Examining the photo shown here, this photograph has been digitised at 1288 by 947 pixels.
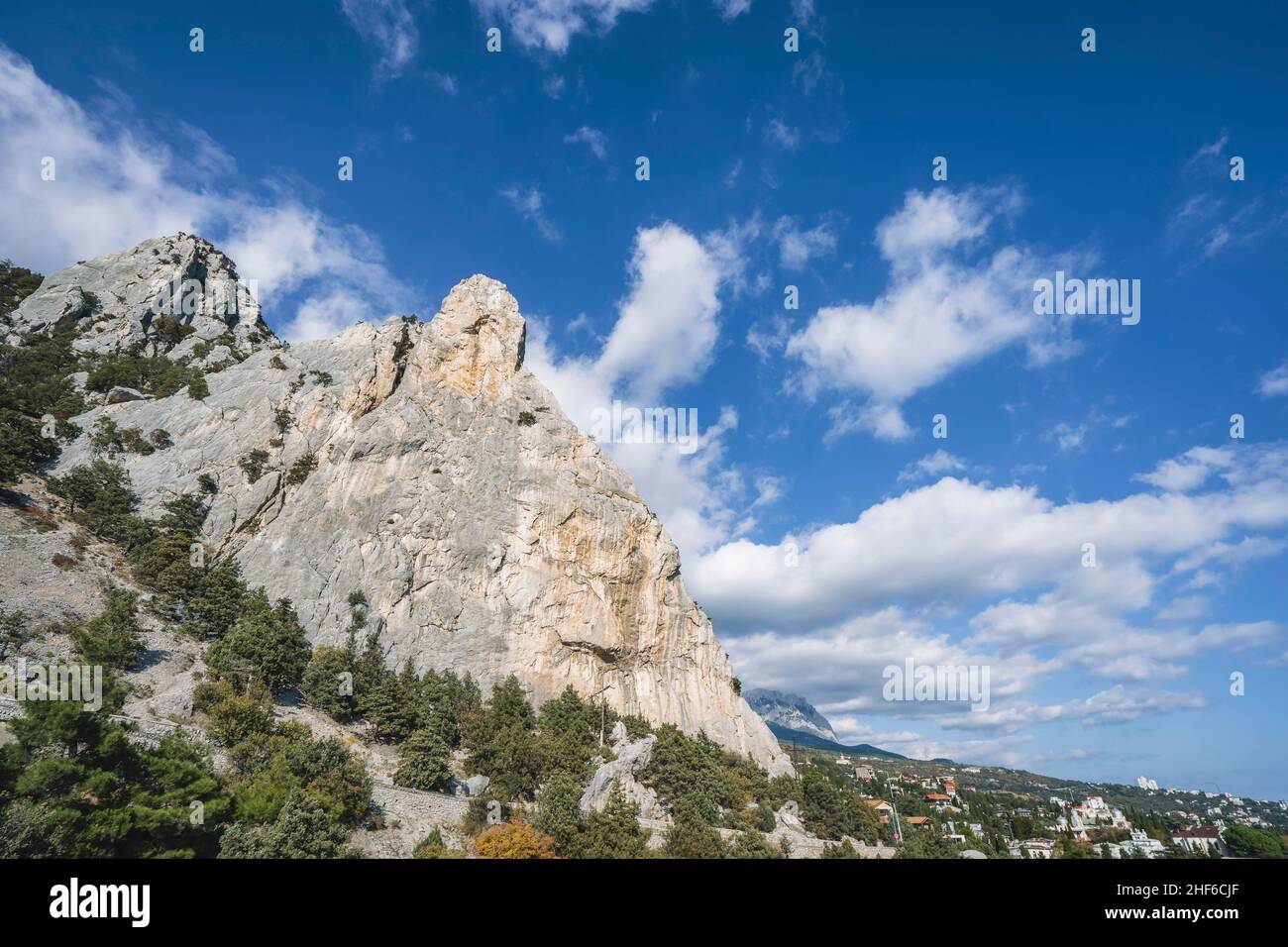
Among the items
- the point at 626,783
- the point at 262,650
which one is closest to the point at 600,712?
the point at 626,783

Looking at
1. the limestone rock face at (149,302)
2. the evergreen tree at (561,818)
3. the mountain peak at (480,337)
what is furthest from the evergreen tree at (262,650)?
the limestone rock face at (149,302)

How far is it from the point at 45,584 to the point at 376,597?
2279 centimetres

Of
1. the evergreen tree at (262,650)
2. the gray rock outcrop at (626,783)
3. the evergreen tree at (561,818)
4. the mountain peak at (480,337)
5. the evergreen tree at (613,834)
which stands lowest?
the gray rock outcrop at (626,783)

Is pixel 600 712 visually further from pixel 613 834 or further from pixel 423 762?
pixel 613 834

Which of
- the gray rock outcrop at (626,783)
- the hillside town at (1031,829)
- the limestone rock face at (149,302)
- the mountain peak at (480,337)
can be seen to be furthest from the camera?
the limestone rock face at (149,302)

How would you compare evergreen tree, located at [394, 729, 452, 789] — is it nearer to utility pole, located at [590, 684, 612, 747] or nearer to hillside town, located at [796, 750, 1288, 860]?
utility pole, located at [590, 684, 612, 747]

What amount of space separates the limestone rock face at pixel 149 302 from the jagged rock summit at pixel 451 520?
16.6m

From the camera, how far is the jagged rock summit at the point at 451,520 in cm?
5812

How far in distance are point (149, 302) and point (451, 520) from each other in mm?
61344

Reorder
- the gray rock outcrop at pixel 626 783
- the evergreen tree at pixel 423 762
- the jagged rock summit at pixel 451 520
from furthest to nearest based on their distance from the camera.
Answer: the jagged rock summit at pixel 451 520
the gray rock outcrop at pixel 626 783
the evergreen tree at pixel 423 762

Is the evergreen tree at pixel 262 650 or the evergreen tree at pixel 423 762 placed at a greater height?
the evergreen tree at pixel 262 650

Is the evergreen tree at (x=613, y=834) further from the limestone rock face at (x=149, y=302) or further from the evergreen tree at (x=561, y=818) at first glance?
the limestone rock face at (x=149, y=302)

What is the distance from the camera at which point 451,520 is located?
63.7 metres
